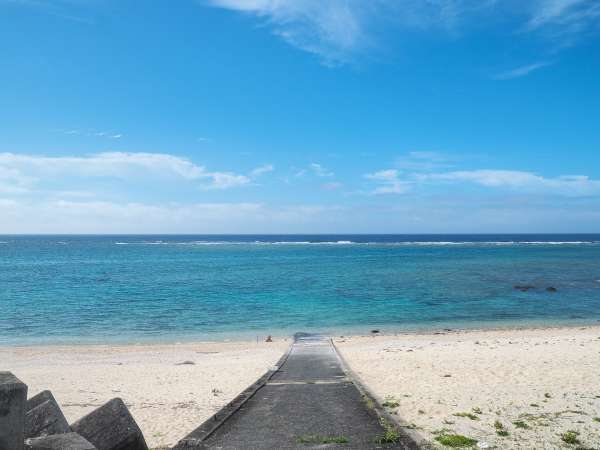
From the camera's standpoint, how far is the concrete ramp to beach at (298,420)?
25.7 ft

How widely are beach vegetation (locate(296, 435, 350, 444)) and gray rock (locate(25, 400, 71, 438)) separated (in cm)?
383

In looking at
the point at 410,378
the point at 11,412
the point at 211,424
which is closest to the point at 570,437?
the point at 211,424

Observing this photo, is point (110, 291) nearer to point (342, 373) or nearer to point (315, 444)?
point (342, 373)

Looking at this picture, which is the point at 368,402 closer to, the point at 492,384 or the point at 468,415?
the point at 468,415

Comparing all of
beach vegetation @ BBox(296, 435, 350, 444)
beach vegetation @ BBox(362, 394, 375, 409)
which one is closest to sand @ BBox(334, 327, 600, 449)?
beach vegetation @ BBox(362, 394, 375, 409)

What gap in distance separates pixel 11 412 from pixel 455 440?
22.5 feet

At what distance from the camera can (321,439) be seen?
8.05 m

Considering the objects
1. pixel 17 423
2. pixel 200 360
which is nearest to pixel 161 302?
pixel 200 360

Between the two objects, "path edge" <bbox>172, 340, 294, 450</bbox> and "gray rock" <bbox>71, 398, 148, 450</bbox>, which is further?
"path edge" <bbox>172, 340, 294, 450</bbox>

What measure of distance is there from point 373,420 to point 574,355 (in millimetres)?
12209

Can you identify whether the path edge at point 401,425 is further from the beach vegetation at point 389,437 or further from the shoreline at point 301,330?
the shoreline at point 301,330

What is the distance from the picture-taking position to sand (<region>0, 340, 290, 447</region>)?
1141 centimetres

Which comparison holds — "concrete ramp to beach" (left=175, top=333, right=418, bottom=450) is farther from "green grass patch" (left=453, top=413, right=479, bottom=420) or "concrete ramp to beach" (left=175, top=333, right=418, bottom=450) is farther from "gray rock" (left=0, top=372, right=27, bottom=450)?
"gray rock" (left=0, top=372, right=27, bottom=450)

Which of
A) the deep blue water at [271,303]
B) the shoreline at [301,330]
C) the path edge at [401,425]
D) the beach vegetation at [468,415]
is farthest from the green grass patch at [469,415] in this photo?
the deep blue water at [271,303]
